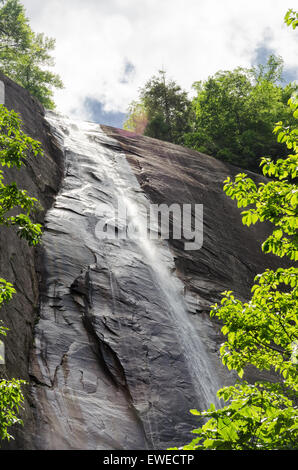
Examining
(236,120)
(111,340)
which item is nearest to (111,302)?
A: (111,340)

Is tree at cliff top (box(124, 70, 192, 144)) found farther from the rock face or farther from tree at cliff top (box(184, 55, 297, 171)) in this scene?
the rock face

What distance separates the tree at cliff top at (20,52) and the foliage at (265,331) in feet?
126

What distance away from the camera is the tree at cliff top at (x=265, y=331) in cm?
451

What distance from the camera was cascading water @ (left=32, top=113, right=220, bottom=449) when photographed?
9.20 meters

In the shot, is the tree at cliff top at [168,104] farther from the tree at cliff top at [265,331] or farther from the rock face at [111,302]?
the tree at cliff top at [265,331]

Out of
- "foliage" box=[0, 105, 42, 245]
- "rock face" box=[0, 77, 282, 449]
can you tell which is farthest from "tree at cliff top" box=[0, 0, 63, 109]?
"foliage" box=[0, 105, 42, 245]

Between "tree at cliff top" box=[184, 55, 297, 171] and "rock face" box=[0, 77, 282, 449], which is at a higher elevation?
"tree at cliff top" box=[184, 55, 297, 171]

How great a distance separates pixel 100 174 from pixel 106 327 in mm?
9359

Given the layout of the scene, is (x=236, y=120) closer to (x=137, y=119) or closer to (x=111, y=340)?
(x=137, y=119)

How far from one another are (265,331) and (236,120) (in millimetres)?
29751

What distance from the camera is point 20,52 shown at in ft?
136

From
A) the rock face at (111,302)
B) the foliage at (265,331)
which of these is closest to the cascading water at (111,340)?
the rock face at (111,302)
